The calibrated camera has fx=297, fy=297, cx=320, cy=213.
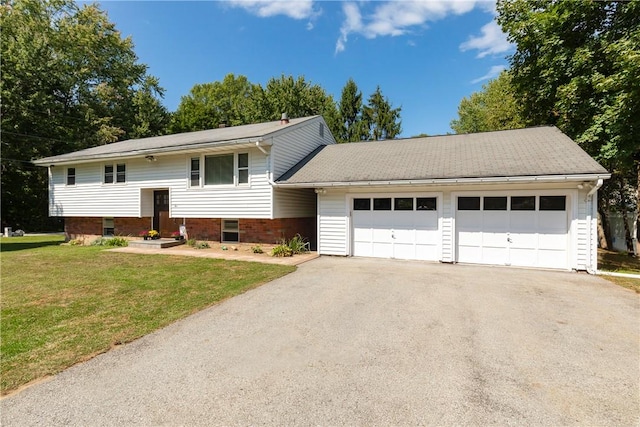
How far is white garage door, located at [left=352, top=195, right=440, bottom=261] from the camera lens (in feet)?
32.0

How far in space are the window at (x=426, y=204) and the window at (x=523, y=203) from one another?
2.17 metres

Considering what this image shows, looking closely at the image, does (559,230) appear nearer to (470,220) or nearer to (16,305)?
(470,220)

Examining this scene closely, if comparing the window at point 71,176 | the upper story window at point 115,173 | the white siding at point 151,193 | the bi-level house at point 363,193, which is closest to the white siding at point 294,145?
the bi-level house at point 363,193

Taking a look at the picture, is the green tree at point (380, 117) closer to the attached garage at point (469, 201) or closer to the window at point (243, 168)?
the attached garage at point (469, 201)

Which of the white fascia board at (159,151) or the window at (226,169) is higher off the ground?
the white fascia board at (159,151)

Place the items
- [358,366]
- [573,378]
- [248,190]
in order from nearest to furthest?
[573,378] < [358,366] < [248,190]

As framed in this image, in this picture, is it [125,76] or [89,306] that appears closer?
[89,306]

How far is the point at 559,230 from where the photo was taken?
835cm

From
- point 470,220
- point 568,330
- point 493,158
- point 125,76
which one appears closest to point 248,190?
point 470,220

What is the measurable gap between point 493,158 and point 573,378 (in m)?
7.94

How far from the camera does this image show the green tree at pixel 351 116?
25.9 metres

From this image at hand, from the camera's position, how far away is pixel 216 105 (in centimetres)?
3553

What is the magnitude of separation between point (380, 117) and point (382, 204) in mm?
17918

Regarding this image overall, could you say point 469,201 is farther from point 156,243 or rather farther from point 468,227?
point 156,243
